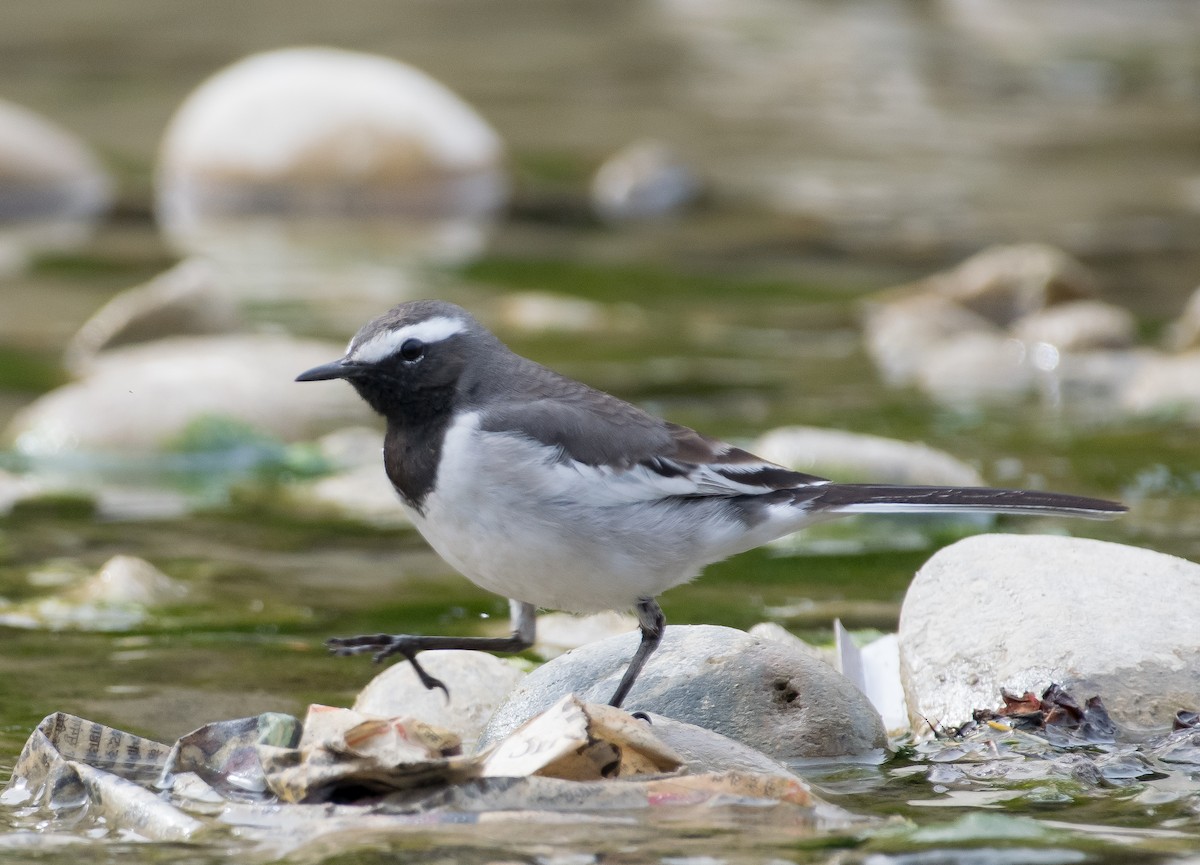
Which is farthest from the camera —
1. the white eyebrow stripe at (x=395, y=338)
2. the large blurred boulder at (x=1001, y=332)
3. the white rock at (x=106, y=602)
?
the large blurred boulder at (x=1001, y=332)

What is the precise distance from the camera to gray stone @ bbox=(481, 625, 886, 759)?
5211mm

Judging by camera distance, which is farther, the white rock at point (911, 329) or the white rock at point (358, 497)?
the white rock at point (911, 329)

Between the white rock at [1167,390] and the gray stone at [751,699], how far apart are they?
5.31 meters

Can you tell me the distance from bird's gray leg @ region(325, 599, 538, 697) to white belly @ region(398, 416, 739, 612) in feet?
1.27

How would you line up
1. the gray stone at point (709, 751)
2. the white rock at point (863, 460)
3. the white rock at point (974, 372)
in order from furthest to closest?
1. the white rock at point (974, 372)
2. the white rock at point (863, 460)
3. the gray stone at point (709, 751)

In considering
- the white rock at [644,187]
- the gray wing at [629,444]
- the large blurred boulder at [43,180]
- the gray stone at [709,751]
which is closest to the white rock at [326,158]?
the large blurred boulder at [43,180]

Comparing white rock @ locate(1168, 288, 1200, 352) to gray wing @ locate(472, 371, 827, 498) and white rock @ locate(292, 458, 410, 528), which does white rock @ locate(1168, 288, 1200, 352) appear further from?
gray wing @ locate(472, 371, 827, 498)

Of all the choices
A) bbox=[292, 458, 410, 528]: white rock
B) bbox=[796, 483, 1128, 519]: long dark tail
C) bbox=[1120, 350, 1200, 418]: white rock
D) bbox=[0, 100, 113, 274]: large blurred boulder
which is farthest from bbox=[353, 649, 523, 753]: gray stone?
bbox=[0, 100, 113, 274]: large blurred boulder

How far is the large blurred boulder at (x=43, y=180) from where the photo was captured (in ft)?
53.9

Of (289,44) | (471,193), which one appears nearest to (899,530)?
(471,193)

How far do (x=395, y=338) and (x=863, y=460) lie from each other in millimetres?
3596

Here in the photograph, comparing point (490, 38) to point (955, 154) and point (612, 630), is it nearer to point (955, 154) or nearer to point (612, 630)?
point (955, 154)

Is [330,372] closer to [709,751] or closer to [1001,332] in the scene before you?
[709,751]

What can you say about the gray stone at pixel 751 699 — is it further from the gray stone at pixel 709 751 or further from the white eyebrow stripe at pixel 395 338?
the white eyebrow stripe at pixel 395 338
